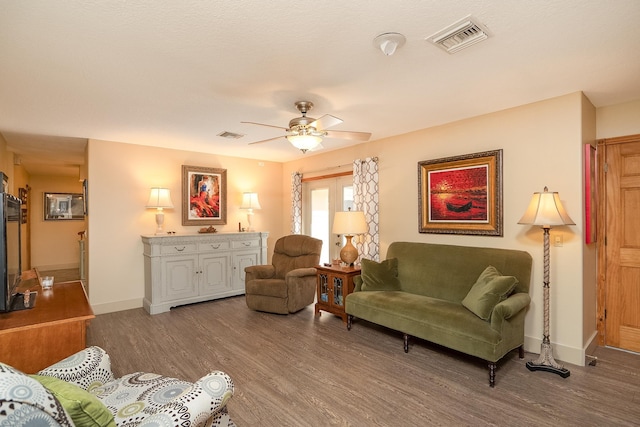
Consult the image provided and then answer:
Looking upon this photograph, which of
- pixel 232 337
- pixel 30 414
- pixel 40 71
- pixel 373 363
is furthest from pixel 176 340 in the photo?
pixel 30 414

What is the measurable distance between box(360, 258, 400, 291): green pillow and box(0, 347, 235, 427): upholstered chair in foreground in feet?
7.76

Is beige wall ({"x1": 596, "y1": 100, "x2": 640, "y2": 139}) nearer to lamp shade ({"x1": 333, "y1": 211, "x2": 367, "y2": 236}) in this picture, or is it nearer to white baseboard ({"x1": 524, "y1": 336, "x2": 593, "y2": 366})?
white baseboard ({"x1": 524, "y1": 336, "x2": 593, "y2": 366})

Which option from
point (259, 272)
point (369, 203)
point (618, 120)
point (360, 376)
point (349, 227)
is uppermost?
point (618, 120)

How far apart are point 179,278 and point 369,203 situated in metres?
2.99

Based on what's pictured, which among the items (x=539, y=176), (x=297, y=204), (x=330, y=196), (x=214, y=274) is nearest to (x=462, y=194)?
(x=539, y=176)

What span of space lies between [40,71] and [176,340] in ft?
8.96

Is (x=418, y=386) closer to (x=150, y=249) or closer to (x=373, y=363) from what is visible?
(x=373, y=363)

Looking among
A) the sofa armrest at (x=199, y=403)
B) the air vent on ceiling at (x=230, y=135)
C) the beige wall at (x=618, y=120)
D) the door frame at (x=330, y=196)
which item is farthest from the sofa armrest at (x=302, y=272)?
the beige wall at (x=618, y=120)

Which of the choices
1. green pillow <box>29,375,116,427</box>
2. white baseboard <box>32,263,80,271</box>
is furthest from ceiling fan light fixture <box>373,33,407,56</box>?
white baseboard <box>32,263,80,271</box>

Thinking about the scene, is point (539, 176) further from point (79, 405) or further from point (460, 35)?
point (79, 405)

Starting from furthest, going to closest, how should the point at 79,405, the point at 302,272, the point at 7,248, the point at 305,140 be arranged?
the point at 302,272 < the point at 305,140 < the point at 7,248 < the point at 79,405

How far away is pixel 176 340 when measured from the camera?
3543 mm

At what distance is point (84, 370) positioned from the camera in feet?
5.69

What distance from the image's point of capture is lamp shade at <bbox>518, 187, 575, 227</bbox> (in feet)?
8.96
